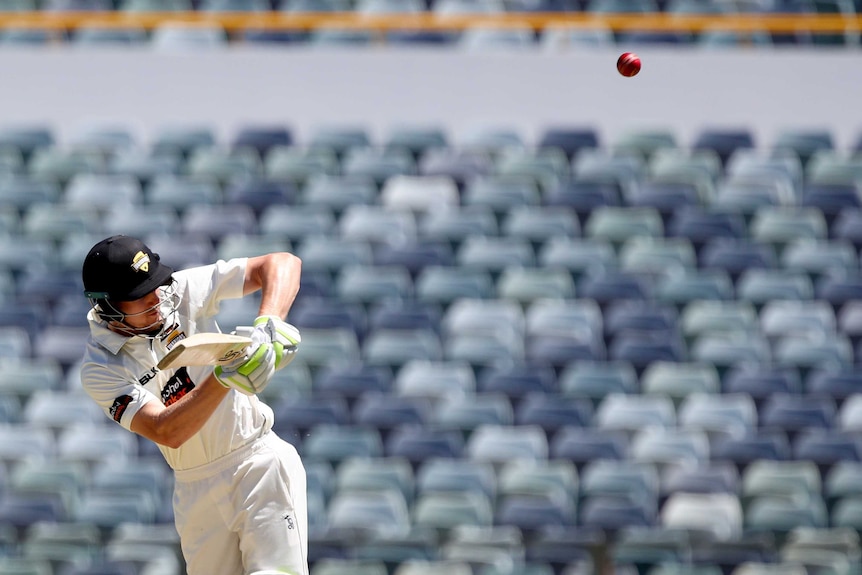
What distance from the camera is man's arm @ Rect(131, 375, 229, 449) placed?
3945 millimetres

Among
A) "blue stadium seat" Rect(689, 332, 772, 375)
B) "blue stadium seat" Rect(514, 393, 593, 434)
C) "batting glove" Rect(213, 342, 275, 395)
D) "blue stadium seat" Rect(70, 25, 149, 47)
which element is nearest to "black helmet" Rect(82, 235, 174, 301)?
"batting glove" Rect(213, 342, 275, 395)

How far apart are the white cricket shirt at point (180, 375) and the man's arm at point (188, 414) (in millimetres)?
160

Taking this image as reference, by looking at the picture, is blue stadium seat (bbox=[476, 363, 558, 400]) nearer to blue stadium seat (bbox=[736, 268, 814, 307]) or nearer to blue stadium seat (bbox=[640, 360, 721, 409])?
blue stadium seat (bbox=[640, 360, 721, 409])

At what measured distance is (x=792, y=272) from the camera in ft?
35.7

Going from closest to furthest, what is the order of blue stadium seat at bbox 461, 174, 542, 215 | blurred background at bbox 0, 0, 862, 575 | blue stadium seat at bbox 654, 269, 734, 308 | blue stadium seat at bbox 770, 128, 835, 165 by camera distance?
blurred background at bbox 0, 0, 862, 575 → blue stadium seat at bbox 654, 269, 734, 308 → blue stadium seat at bbox 461, 174, 542, 215 → blue stadium seat at bbox 770, 128, 835, 165

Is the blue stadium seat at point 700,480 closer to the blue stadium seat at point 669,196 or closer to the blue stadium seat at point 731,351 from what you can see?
the blue stadium seat at point 731,351

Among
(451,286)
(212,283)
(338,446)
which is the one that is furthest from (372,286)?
(212,283)

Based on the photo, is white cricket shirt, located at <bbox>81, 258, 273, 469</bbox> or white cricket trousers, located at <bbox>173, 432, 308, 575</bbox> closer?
white cricket shirt, located at <bbox>81, 258, 273, 469</bbox>

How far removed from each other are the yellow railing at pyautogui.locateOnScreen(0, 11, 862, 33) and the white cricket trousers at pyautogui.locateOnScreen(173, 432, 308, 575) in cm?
904

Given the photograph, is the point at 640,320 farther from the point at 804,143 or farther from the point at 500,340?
the point at 804,143

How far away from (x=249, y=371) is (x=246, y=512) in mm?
744

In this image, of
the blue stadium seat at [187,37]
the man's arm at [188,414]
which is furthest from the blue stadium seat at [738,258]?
the man's arm at [188,414]

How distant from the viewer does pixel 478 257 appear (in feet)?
36.7

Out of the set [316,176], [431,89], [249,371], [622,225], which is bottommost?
[249,371]
